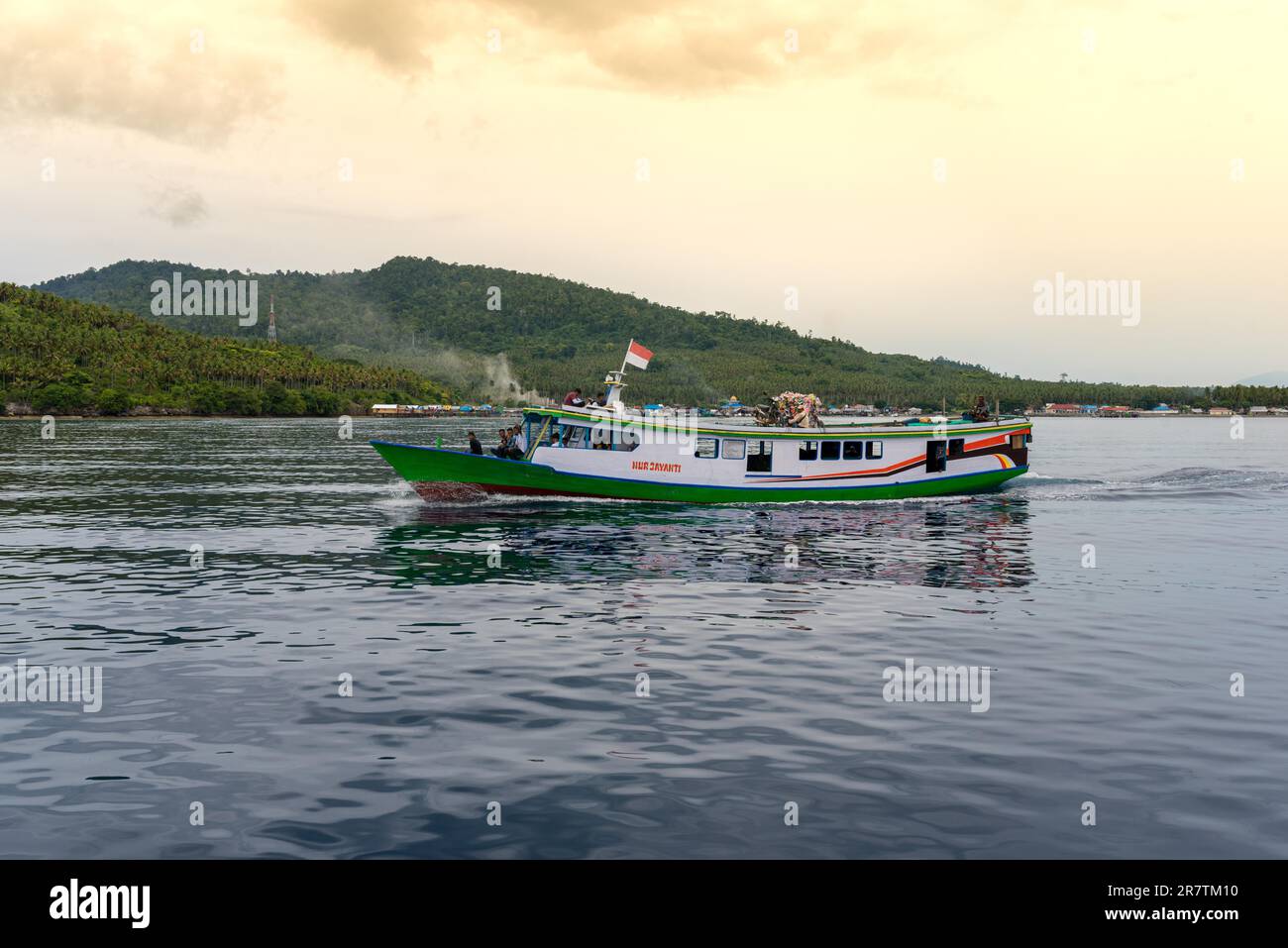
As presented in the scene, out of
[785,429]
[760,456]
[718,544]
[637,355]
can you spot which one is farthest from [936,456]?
[718,544]

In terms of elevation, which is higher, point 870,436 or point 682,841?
point 870,436

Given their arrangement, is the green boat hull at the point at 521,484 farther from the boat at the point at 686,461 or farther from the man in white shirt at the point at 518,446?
the man in white shirt at the point at 518,446

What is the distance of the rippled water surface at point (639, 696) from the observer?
10922mm

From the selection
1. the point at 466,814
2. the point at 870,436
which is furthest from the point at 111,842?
the point at 870,436

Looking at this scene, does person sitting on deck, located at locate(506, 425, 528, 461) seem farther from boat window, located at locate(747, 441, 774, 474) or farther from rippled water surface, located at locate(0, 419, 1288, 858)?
boat window, located at locate(747, 441, 774, 474)

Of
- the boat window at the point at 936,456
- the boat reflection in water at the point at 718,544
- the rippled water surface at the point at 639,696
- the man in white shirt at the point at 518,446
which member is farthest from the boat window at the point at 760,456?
the man in white shirt at the point at 518,446

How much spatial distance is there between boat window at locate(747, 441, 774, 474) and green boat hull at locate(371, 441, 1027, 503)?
3.04 ft

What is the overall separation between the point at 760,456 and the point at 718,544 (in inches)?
456

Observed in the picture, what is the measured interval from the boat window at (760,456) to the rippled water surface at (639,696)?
8584 millimetres

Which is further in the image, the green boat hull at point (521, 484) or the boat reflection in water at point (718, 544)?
the green boat hull at point (521, 484)

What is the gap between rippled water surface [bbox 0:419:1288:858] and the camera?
10.9 m
